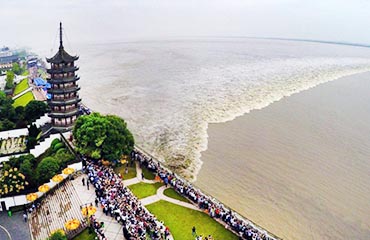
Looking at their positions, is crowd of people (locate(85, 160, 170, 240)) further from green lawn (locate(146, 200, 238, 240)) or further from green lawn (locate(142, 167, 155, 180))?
green lawn (locate(142, 167, 155, 180))

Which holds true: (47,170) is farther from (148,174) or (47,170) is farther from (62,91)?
(62,91)

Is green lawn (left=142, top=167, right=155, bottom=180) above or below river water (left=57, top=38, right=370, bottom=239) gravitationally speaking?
above

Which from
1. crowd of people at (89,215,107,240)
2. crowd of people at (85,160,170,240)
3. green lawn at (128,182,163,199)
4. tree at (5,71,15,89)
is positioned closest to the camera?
crowd of people at (89,215,107,240)

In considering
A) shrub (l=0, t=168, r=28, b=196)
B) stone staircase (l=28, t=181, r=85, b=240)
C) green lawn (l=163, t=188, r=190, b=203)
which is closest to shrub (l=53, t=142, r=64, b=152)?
stone staircase (l=28, t=181, r=85, b=240)

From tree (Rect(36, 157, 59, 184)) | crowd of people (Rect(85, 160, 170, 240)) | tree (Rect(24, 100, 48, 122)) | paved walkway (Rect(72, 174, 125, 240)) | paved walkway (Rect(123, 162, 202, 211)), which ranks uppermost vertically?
tree (Rect(24, 100, 48, 122))

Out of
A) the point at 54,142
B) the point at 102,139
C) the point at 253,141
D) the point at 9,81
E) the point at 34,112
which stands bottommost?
the point at 253,141

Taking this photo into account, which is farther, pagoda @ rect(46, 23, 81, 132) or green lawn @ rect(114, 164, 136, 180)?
pagoda @ rect(46, 23, 81, 132)

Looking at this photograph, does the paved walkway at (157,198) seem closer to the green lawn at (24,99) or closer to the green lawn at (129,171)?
the green lawn at (129,171)

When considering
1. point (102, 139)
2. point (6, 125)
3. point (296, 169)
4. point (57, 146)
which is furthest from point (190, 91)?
point (102, 139)

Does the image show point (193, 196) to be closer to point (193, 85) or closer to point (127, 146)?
point (127, 146)
